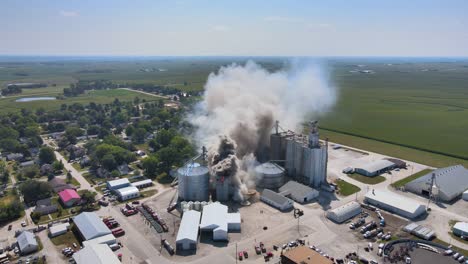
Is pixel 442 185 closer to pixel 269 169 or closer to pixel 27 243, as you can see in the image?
pixel 269 169

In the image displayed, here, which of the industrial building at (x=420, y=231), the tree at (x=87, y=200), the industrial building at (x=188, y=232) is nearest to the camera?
the industrial building at (x=188, y=232)

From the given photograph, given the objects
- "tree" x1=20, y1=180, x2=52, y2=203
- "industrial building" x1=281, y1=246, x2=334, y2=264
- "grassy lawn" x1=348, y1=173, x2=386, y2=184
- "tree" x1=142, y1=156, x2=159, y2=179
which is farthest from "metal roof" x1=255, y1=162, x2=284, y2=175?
"tree" x1=20, y1=180, x2=52, y2=203

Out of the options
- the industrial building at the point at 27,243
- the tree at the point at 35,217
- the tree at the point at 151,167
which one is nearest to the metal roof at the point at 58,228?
the industrial building at the point at 27,243

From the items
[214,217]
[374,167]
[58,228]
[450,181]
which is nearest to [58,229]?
[58,228]

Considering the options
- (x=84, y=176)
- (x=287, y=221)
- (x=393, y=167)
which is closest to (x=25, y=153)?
(x=84, y=176)

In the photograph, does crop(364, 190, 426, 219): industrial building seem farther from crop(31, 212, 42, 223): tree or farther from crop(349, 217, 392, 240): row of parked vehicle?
crop(31, 212, 42, 223): tree

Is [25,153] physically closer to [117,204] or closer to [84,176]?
[84,176]

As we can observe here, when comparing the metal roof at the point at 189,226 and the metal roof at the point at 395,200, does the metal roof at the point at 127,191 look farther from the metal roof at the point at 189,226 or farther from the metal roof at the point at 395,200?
the metal roof at the point at 395,200
